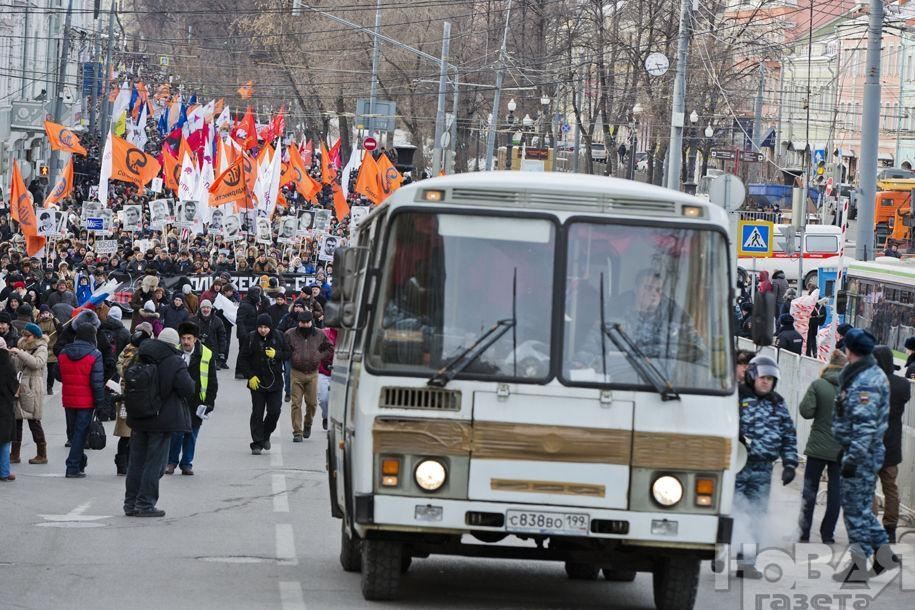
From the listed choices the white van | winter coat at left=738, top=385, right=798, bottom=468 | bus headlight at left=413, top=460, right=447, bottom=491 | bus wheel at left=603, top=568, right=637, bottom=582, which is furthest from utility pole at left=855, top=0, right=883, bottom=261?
the white van

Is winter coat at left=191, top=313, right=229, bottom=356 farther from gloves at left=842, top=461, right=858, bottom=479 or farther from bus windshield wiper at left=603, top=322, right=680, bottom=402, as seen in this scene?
bus windshield wiper at left=603, top=322, right=680, bottom=402

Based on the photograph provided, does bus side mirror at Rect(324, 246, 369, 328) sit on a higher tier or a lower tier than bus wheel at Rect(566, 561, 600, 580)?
higher

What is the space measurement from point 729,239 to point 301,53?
205ft

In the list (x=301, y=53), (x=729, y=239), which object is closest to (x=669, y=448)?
(x=729, y=239)

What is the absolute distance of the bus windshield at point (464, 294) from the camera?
9039 mm

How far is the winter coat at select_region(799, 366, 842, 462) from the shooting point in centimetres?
1263

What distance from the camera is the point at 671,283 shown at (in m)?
9.20

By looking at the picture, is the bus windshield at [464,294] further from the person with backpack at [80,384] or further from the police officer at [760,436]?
the person with backpack at [80,384]

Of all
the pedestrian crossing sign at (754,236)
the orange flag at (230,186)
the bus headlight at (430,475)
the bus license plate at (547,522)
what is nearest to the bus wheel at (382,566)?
the bus headlight at (430,475)

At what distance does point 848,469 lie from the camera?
1112 cm

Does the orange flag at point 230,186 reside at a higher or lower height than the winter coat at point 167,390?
higher

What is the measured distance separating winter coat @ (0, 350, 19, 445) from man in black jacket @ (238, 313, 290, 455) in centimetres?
331

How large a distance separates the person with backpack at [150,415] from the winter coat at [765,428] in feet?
15.6

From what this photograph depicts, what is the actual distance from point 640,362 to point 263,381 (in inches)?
402
